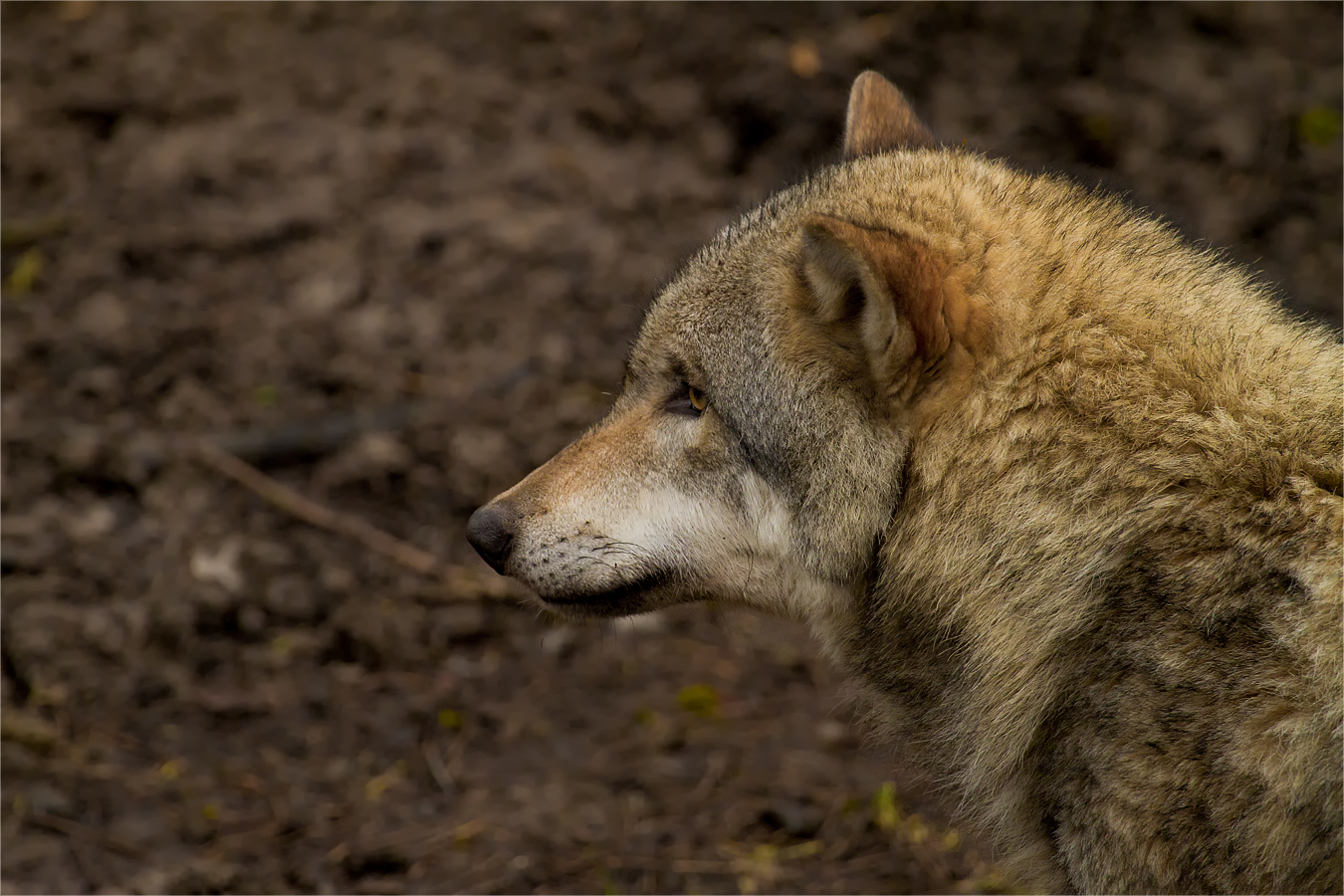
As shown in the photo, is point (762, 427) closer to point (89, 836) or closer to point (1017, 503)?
point (1017, 503)

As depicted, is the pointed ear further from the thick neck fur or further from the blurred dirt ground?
the thick neck fur

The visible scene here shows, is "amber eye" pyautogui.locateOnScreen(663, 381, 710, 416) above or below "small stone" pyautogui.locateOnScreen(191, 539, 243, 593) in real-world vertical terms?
above

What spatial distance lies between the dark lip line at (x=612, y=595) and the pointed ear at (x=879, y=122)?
1.63 meters

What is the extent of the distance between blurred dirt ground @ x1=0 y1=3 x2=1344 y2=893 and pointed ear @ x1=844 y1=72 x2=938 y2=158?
264 millimetres

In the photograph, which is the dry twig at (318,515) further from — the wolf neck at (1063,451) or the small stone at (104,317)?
the wolf neck at (1063,451)

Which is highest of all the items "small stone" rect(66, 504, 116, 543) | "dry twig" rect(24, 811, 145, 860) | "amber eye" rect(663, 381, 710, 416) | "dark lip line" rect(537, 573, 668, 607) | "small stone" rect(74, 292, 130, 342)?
"amber eye" rect(663, 381, 710, 416)

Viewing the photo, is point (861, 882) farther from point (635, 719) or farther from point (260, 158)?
point (260, 158)

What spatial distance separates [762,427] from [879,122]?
146 cm

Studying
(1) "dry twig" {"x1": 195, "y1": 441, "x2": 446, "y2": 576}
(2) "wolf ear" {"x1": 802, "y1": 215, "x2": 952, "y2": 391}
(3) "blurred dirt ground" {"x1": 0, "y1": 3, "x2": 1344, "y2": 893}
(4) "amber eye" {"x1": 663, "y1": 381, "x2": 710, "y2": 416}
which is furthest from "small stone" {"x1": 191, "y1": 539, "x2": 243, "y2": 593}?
(2) "wolf ear" {"x1": 802, "y1": 215, "x2": 952, "y2": 391}

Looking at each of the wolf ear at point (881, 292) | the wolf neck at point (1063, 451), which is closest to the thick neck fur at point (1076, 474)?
the wolf neck at point (1063, 451)

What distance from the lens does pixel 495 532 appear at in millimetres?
3971

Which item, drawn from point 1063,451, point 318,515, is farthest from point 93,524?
point 1063,451

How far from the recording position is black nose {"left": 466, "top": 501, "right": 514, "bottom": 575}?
156 inches

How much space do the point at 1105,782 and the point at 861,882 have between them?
79.8 inches
